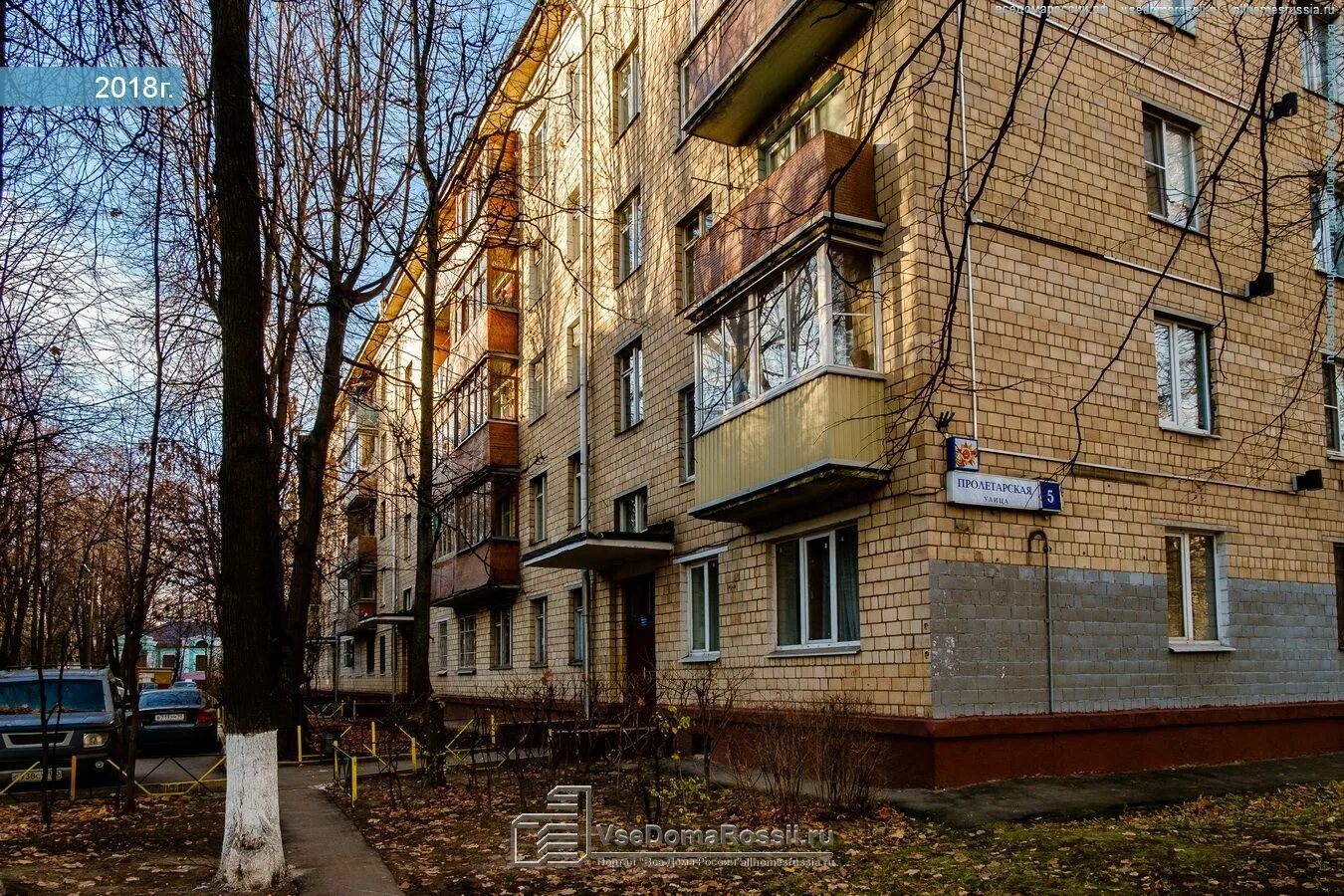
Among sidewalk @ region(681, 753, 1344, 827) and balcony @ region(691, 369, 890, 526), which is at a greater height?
balcony @ region(691, 369, 890, 526)

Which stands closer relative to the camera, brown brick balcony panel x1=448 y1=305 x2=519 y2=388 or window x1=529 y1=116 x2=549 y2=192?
window x1=529 y1=116 x2=549 y2=192

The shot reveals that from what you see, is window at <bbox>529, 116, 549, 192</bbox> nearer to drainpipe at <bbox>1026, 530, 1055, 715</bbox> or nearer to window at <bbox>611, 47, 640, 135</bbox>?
window at <bbox>611, 47, 640, 135</bbox>

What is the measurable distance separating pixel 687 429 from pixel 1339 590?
34.0ft

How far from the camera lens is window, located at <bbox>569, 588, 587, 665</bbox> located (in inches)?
838

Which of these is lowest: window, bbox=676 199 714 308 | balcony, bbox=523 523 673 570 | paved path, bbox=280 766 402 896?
paved path, bbox=280 766 402 896

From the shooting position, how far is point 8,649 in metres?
27.5

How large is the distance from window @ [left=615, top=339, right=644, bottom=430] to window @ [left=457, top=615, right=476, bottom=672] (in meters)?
10.7

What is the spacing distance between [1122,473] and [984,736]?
4.21 metres

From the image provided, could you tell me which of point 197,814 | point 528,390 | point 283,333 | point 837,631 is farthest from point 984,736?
point 528,390

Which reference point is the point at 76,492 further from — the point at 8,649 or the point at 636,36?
the point at 636,36

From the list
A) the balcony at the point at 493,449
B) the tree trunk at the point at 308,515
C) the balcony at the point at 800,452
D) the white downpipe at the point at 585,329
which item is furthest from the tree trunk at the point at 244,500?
the balcony at the point at 493,449

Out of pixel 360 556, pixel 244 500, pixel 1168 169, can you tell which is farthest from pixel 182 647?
pixel 1168 169

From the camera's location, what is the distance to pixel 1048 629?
12.4 meters
